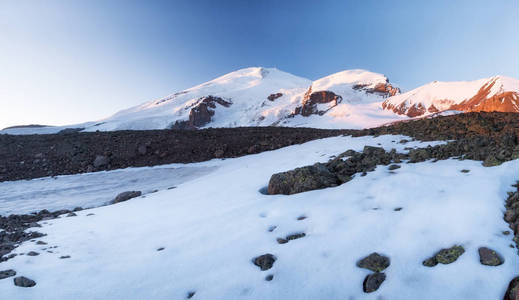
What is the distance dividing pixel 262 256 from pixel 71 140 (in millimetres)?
17982

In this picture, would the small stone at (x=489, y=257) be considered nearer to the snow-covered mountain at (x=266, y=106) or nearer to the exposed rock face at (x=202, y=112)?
the snow-covered mountain at (x=266, y=106)

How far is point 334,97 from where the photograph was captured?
295ft

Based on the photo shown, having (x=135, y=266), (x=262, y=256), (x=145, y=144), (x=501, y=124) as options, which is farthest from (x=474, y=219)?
(x=145, y=144)

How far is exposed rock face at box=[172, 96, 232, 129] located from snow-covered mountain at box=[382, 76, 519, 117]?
2501 inches

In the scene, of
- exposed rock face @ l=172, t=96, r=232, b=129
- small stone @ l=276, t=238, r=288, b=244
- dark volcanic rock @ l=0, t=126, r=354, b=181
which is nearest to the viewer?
small stone @ l=276, t=238, r=288, b=244

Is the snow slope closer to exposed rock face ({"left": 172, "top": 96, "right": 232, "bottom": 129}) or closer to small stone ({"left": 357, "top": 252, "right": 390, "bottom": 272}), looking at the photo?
exposed rock face ({"left": 172, "top": 96, "right": 232, "bottom": 129})

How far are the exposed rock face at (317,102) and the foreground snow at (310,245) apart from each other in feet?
271

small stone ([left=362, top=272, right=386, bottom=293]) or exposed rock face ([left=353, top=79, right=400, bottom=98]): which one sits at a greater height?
exposed rock face ([left=353, top=79, right=400, bottom=98])

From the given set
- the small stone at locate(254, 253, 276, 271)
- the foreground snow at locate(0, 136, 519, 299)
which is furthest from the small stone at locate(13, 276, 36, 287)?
the small stone at locate(254, 253, 276, 271)

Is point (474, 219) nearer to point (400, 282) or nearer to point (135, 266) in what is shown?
point (400, 282)

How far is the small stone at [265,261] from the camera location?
3.35 m

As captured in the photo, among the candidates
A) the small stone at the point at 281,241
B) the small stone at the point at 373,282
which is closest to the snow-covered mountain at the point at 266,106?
the small stone at the point at 281,241

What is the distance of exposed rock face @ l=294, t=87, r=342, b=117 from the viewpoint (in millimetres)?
86500

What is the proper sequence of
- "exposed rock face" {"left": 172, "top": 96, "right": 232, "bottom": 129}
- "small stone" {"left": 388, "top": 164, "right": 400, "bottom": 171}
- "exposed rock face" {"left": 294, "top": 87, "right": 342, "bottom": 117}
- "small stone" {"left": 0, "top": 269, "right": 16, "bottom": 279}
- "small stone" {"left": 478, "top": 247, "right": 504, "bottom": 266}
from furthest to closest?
"exposed rock face" {"left": 172, "top": 96, "right": 232, "bottom": 129}, "exposed rock face" {"left": 294, "top": 87, "right": 342, "bottom": 117}, "small stone" {"left": 388, "top": 164, "right": 400, "bottom": 171}, "small stone" {"left": 0, "top": 269, "right": 16, "bottom": 279}, "small stone" {"left": 478, "top": 247, "right": 504, "bottom": 266}
